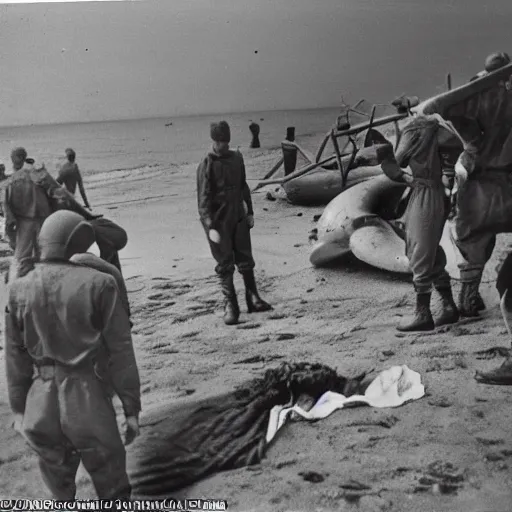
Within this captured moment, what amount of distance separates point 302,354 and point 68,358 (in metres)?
1.62

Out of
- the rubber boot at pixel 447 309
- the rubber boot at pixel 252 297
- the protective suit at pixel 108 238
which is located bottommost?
the rubber boot at pixel 447 309

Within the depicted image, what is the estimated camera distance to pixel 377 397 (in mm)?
3352

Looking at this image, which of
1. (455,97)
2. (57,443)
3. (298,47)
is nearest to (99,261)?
(57,443)

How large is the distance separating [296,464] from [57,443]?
968mm

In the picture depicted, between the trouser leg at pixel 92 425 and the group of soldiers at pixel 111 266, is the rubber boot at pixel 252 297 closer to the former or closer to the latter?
the group of soldiers at pixel 111 266

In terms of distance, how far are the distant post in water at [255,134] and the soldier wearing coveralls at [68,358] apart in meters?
1.75

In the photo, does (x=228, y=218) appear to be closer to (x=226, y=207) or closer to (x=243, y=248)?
(x=226, y=207)

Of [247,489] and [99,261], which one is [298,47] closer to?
[99,261]

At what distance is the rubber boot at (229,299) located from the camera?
13.8 ft

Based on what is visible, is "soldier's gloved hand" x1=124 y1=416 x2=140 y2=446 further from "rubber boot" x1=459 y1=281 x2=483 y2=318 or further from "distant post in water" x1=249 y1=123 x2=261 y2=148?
"rubber boot" x1=459 y1=281 x2=483 y2=318

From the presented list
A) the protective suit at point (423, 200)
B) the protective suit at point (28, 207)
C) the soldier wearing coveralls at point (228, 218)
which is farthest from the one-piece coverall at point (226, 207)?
the protective suit at point (28, 207)

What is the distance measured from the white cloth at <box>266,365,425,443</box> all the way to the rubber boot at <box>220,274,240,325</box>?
99 centimetres

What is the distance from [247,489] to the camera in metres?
2.75

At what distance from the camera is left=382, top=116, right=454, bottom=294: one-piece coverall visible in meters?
3.94
